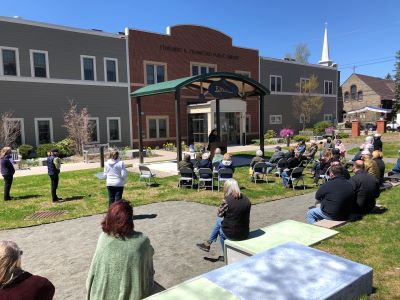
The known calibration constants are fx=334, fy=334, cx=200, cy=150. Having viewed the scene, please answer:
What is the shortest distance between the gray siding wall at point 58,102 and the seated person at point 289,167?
52.7 feet

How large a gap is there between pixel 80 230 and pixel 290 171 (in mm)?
7184

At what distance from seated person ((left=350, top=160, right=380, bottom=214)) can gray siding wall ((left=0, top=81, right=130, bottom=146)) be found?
20.0 metres

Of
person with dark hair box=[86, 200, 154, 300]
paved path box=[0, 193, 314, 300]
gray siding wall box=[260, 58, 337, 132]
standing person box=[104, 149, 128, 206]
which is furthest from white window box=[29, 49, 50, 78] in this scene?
person with dark hair box=[86, 200, 154, 300]

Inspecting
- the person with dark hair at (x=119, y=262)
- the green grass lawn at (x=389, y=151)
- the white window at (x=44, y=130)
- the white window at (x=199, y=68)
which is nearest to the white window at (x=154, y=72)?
the white window at (x=199, y=68)

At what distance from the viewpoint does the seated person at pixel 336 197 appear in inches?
242

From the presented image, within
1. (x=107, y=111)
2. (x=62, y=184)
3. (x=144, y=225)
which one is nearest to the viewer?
(x=144, y=225)

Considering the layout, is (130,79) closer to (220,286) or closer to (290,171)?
(290,171)

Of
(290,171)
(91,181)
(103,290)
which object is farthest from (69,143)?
(103,290)

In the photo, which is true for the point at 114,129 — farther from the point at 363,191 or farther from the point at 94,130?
the point at 363,191

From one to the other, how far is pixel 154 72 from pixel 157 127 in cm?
435

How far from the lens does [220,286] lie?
132 inches

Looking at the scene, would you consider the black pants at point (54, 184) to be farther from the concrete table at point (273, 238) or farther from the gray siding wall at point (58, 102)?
the gray siding wall at point (58, 102)

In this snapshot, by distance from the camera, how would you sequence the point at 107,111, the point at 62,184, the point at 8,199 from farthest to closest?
the point at 107,111, the point at 62,184, the point at 8,199

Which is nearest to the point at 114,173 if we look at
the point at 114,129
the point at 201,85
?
the point at 201,85
